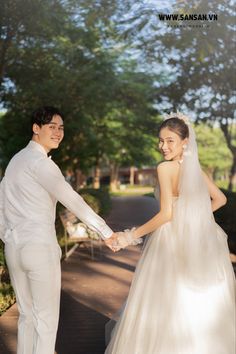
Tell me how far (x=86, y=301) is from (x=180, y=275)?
11.7 ft

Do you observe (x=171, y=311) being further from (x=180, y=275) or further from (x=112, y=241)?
(x=112, y=241)

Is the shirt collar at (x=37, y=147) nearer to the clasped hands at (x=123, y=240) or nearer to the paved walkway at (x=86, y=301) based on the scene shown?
the clasped hands at (x=123, y=240)

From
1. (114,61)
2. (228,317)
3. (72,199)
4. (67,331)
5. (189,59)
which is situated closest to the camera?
(72,199)

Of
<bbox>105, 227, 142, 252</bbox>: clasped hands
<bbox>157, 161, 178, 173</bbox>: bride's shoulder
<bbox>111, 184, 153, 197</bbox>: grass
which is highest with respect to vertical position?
<bbox>157, 161, 178, 173</bbox>: bride's shoulder

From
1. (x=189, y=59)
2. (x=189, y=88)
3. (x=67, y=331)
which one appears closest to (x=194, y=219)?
(x=67, y=331)

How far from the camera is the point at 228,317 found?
13.0 feet

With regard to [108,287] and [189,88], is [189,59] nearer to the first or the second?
[189,88]

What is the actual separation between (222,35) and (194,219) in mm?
7352

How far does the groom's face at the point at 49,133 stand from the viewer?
12.4 feet

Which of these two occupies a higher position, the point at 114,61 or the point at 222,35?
the point at 114,61

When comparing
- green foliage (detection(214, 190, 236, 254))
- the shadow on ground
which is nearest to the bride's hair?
the shadow on ground

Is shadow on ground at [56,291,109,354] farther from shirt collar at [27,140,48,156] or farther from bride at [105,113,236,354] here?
shirt collar at [27,140,48,156]

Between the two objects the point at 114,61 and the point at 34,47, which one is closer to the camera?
the point at 34,47

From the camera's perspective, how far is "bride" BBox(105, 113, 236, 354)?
12.9 ft
